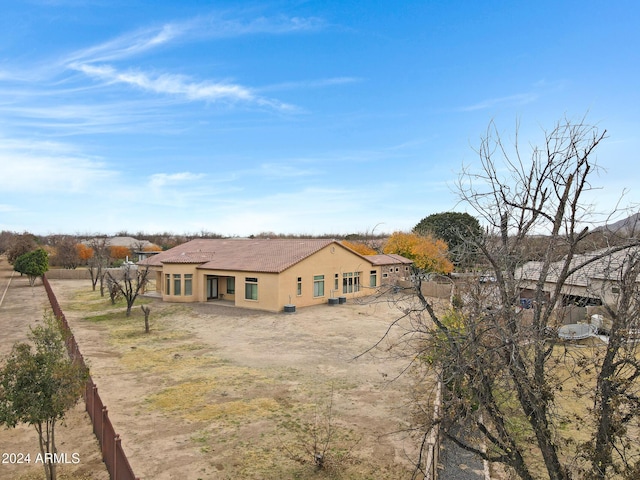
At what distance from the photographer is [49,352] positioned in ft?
28.1

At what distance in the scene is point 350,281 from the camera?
117ft

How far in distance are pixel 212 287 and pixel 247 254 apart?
12.1ft

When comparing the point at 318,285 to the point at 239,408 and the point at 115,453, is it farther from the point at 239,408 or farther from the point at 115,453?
the point at 115,453

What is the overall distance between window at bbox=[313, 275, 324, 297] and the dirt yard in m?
7.09

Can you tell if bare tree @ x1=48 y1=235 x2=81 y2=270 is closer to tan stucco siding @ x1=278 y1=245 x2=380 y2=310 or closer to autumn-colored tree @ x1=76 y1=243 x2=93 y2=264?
autumn-colored tree @ x1=76 y1=243 x2=93 y2=264

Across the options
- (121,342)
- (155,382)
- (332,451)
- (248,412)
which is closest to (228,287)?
(121,342)

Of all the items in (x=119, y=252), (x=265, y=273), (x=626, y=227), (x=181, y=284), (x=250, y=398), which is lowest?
(x=250, y=398)

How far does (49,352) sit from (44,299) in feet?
105

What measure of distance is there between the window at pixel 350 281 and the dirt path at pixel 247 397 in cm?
1017

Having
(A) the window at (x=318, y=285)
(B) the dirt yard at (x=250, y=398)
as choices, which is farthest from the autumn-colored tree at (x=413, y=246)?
(B) the dirt yard at (x=250, y=398)

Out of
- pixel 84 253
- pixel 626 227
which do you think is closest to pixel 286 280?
pixel 626 227

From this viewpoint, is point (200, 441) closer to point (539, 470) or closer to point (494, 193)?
point (539, 470)

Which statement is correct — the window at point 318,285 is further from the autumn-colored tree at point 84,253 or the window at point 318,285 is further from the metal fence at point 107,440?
the autumn-colored tree at point 84,253

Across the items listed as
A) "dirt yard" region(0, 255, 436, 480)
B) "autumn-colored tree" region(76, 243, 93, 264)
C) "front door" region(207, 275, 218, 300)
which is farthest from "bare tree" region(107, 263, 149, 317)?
"autumn-colored tree" region(76, 243, 93, 264)
